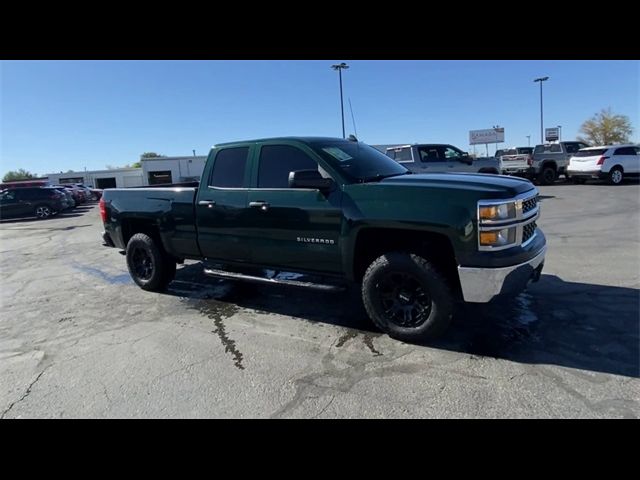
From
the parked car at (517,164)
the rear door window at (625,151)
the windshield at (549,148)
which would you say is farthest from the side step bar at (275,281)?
the windshield at (549,148)

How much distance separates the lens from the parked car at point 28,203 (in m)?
20.7

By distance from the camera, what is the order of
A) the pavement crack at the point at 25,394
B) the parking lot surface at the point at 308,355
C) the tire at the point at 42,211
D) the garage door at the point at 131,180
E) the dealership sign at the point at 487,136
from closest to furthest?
1. the parking lot surface at the point at 308,355
2. the pavement crack at the point at 25,394
3. the tire at the point at 42,211
4. the dealership sign at the point at 487,136
5. the garage door at the point at 131,180

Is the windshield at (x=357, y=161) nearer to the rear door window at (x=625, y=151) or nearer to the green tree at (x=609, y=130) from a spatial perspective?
the rear door window at (x=625, y=151)

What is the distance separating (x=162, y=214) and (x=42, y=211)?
1996cm

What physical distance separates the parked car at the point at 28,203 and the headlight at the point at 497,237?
23.5m

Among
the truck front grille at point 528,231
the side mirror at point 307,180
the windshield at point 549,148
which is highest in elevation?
the windshield at point 549,148

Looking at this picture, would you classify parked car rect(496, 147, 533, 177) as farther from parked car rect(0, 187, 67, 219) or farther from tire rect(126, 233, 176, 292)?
parked car rect(0, 187, 67, 219)
